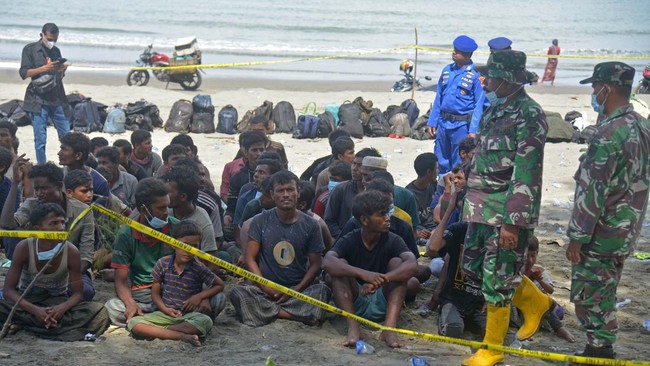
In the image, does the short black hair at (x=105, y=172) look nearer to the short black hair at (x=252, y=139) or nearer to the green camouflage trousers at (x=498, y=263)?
the short black hair at (x=252, y=139)

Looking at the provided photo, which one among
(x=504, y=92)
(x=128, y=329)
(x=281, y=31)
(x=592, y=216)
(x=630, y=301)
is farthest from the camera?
(x=281, y=31)

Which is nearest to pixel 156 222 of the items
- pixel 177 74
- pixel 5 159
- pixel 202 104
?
pixel 5 159

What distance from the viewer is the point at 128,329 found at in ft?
20.9

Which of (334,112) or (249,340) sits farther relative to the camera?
(334,112)

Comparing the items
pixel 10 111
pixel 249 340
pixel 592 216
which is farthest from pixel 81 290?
pixel 10 111

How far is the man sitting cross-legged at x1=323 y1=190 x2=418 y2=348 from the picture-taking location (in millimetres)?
6484

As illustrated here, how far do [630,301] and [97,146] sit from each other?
5464 mm

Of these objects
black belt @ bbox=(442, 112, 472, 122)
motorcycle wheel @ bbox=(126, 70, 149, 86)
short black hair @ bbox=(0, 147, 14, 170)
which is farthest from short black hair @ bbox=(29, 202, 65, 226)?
motorcycle wheel @ bbox=(126, 70, 149, 86)

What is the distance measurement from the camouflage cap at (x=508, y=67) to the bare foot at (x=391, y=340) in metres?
1.86

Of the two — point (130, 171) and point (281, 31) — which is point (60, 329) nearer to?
point (130, 171)

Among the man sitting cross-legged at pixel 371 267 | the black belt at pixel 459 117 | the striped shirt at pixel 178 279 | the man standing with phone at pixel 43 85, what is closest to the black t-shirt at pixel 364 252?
the man sitting cross-legged at pixel 371 267

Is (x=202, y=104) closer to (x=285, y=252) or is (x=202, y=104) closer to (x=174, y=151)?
(x=174, y=151)

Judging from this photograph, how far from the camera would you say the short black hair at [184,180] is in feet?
23.4

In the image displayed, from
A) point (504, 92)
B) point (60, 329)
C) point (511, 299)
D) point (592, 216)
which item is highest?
point (504, 92)
